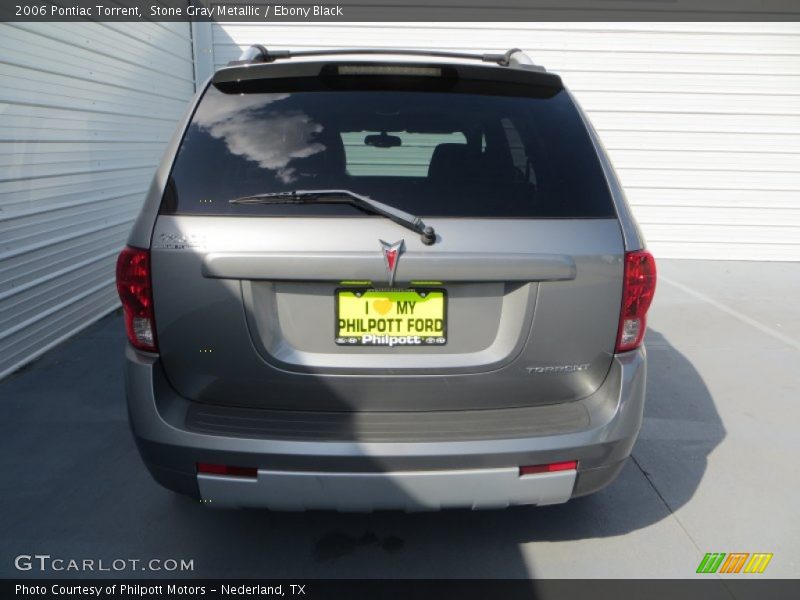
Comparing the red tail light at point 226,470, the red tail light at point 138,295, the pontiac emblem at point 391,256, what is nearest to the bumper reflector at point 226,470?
the red tail light at point 226,470

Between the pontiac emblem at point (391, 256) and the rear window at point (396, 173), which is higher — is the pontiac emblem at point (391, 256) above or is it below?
below

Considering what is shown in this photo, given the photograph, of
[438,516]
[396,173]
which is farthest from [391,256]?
[438,516]

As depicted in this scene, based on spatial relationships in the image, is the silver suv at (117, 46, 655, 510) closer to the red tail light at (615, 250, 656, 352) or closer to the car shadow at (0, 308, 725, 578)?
the red tail light at (615, 250, 656, 352)

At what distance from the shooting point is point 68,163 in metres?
5.00

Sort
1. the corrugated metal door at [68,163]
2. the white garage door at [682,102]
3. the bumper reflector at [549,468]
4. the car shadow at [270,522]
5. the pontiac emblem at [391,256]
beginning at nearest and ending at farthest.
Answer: the pontiac emblem at [391,256], the bumper reflector at [549,468], the car shadow at [270,522], the corrugated metal door at [68,163], the white garage door at [682,102]

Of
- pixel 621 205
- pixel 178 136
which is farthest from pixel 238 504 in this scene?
pixel 621 205

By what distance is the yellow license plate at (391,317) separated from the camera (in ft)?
6.40

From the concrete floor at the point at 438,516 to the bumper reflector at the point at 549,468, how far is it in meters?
0.57

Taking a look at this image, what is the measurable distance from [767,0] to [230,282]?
8.68 meters

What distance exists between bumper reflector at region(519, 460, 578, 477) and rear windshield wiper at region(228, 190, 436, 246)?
768mm

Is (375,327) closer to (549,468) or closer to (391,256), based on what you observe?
(391,256)

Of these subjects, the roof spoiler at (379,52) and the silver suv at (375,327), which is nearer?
the silver suv at (375,327)

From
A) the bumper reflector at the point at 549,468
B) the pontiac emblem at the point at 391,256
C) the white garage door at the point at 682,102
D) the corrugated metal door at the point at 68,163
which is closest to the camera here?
the pontiac emblem at the point at 391,256

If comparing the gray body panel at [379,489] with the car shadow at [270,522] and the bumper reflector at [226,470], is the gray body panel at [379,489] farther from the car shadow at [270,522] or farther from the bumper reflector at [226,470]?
the car shadow at [270,522]
